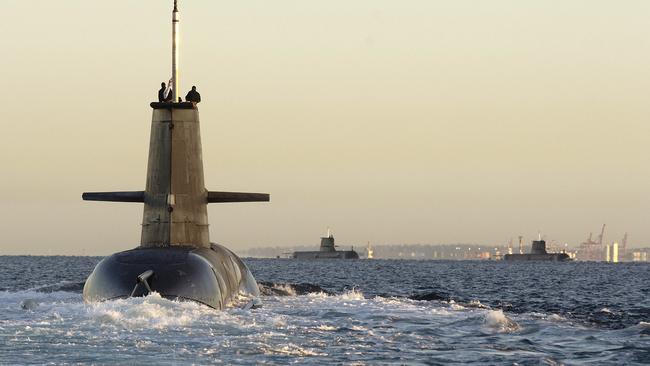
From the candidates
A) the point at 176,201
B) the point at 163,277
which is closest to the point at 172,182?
the point at 176,201

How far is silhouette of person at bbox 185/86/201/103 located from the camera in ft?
120

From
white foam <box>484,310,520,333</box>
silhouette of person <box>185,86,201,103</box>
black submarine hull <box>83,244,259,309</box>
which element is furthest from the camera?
silhouette of person <box>185,86,201,103</box>

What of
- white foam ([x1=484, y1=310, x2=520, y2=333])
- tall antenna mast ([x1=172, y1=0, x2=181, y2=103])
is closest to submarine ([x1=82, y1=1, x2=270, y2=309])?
tall antenna mast ([x1=172, y1=0, x2=181, y2=103])

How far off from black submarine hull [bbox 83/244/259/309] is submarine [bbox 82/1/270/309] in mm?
42

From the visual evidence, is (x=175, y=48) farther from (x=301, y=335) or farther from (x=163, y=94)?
(x=301, y=335)

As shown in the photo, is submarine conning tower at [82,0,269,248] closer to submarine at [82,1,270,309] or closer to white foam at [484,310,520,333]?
submarine at [82,1,270,309]

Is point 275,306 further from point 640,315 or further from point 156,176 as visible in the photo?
point 640,315

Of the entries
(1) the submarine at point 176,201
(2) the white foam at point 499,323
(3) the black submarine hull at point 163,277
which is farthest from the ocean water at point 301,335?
(1) the submarine at point 176,201

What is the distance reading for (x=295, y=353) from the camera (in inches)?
887

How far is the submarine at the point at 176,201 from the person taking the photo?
3222 centimetres

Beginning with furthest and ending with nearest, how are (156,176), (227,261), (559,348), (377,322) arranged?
(227,261), (156,176), (377,322), (559,348)

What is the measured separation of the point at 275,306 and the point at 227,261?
10.9 feet

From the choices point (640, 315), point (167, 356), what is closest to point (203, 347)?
point (167, 356)

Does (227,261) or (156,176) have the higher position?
(156,176)
